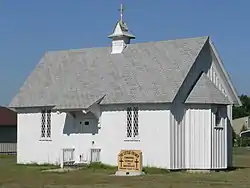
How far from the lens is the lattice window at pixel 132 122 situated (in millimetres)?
36750

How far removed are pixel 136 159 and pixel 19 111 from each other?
1203 cm

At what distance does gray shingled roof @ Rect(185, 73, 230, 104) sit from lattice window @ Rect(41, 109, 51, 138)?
9.37m

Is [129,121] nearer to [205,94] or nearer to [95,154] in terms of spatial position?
[95,154]

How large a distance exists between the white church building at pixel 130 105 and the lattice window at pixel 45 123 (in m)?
0.06

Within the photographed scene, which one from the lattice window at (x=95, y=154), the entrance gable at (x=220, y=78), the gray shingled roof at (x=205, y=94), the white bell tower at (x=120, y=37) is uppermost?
the white bell tower at (x=120, y=37)

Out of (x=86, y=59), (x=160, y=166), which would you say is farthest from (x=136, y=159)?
(x=86, y=59)

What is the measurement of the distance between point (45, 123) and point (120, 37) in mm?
6912

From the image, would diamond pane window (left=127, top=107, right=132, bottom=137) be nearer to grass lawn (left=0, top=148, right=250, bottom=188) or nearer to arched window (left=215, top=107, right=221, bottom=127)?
grass lawn (left=0, top=148, right=250, bottom=188)

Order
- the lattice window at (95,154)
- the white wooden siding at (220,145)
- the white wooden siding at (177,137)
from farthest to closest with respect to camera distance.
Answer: the lattice window at (95,154) → the white wooden siding at (220,145) → the white wooden siding at (177,137)

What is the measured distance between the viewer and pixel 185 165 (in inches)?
1430

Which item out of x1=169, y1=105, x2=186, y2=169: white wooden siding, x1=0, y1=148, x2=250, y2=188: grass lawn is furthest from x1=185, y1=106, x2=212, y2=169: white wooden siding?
x1=0, y1=148, x2=250, y2=188: grass lawn

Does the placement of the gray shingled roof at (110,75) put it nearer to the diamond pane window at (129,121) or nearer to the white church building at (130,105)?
the white church building at (130,105)

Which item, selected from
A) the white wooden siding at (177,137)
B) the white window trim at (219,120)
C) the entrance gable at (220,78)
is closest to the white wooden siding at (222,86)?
the entrance gable at (220,78)

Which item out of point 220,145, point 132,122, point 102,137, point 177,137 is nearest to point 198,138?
point 177,137
